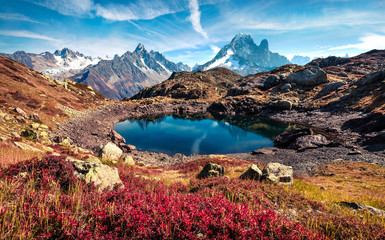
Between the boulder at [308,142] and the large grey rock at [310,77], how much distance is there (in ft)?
302

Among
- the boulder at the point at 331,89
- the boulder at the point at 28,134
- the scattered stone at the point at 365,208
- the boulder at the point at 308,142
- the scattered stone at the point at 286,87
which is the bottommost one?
the boulder at the point at 308,142

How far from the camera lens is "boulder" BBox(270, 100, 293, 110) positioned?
92312 millimetres

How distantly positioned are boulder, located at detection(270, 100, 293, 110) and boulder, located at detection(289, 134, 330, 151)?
56847 mm

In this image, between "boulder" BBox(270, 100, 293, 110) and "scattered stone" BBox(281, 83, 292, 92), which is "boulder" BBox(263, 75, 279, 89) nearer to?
"scattered stone" BBox(281, 83, 292, 92)

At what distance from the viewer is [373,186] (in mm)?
16672

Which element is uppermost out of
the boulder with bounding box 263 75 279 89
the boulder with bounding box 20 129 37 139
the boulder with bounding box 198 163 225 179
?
the boulder with bounding box 263 75 279 89

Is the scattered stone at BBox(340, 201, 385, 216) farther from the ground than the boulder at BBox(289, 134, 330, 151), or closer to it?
farther from the ground

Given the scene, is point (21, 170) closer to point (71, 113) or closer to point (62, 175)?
point (62, 175)

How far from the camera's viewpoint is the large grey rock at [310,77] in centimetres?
11069

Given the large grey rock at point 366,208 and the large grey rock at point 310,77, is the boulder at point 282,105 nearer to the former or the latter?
the large grey rock at point 310,77

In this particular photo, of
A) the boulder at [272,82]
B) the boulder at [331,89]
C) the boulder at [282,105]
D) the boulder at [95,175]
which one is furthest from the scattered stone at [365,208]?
the boulder at [272,82]

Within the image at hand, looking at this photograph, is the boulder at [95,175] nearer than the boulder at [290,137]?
Yes

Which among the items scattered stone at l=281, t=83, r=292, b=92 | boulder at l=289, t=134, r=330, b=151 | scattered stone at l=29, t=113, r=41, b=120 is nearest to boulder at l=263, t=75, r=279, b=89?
scattered stone at l=281, t=83, r=292, b=92

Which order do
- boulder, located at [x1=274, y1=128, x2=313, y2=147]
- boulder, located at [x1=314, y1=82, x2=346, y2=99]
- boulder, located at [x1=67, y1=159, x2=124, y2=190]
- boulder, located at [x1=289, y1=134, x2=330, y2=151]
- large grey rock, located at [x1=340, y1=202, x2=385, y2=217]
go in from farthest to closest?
1. boulder, located at [x1=314, y1=82, x2=346, y2=99]
2. boulder, located at [x1=274, y1=128, x2=313, y2=147]
3. boulder, located at [x1=289, y1=134, x2=330, y2=151]
4. large grey rock, located at [x1=340, y1=202, x2=385, y2=217]
5. boulder, located at [x1=67, y1=159, x2=124, y2=190]
